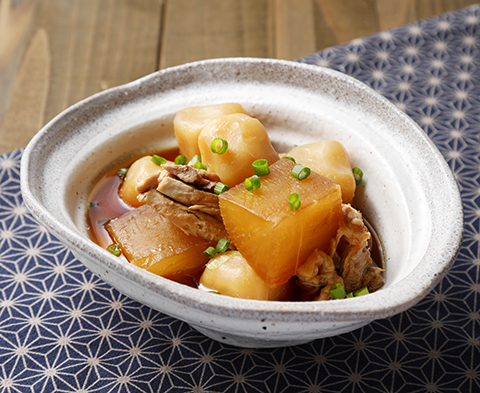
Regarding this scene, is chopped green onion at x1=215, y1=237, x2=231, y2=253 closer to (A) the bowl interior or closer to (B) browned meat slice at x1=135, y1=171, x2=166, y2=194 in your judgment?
(B) browned meat slice at x1=135, y1=171, x2=166, y2=194

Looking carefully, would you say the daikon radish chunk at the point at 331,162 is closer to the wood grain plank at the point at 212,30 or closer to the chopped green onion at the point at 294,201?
the chopped green onion at the point at 294,201

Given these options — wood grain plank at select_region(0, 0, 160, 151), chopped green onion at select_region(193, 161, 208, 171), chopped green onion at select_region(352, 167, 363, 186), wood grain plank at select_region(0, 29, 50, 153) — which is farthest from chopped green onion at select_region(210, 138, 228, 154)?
wood grain plank at select_region(0, 0, 160, 151)

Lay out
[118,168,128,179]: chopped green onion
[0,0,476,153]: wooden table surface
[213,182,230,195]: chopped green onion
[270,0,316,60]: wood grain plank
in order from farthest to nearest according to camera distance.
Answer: [270,0,316,60]: wood grain plank
[0,0,476,153]: wooden table surface
[118,168,128,179]: chopped green onion
[213,182,230,195]: chopped green onion

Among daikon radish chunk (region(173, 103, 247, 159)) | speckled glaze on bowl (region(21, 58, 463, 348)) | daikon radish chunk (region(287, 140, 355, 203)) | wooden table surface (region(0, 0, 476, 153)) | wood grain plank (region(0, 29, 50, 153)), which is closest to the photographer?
speckled glaze on bowl (region(21, 58, 463, 348))

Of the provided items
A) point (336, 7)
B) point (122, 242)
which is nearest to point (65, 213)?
point (122, 242)

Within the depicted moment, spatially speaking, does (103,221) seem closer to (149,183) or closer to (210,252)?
(149,183)

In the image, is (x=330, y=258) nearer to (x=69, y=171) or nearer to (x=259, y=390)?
(x=259, y=390)

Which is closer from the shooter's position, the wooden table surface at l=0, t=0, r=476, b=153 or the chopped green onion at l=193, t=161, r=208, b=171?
the chopped green onion at l=193, t=161, r=208, b=171

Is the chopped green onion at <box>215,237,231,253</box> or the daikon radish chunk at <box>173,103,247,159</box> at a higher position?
the daikon radish chunk at <box>173,103,247,159</box>

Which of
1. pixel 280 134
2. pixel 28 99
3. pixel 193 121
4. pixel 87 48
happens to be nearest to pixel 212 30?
pixel 87 48
